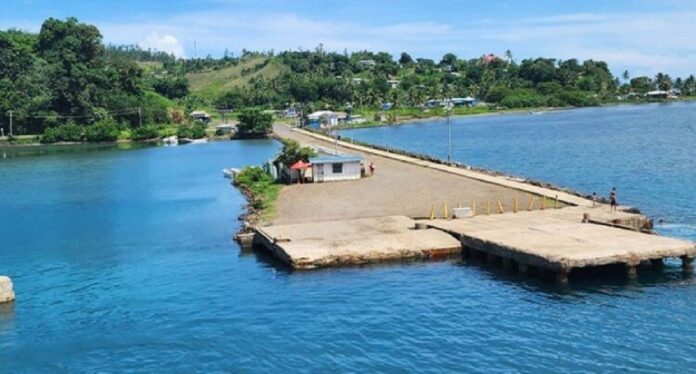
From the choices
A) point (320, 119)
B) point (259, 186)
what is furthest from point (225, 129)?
point (259, 186)

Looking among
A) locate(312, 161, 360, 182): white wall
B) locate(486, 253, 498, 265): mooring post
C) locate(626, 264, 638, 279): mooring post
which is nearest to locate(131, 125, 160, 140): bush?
locate(312, 161, 360, 182): white wall

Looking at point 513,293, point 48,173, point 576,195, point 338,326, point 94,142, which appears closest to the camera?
point 338,326

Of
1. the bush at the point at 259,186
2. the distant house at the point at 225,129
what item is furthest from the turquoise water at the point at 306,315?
the distant house at the point at 225,129

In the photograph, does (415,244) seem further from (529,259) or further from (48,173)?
(48,173)

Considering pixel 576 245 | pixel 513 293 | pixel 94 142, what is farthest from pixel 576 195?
pixel 94 142

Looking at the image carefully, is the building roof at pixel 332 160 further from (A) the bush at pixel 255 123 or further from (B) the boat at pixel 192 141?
(A) the bush at pixel 255 123

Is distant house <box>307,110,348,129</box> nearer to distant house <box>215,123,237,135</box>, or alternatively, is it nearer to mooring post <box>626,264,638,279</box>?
distant house <box>215,123,237,135</box>

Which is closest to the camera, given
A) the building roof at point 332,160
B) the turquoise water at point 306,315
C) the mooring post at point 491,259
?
the turquoise water at point 306,315
